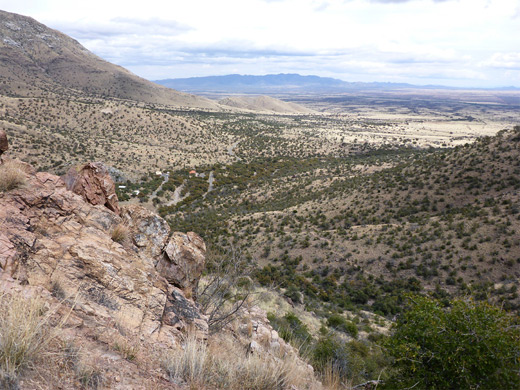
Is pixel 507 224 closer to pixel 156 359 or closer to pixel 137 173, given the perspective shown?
pixel 156 359

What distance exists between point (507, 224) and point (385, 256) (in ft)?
29.0

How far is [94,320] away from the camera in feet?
15.1

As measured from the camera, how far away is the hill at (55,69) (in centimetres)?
10575

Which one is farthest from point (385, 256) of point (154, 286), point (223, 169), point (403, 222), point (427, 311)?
point (223, 169)

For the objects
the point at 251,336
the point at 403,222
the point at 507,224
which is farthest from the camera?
the point at 403,222

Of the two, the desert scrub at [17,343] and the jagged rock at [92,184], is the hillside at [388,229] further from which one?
the desert scrub at [17,343]

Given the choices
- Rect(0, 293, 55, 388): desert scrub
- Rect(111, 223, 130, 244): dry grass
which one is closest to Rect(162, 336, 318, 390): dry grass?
Rect(0, 293, 55, 388): desert scrub

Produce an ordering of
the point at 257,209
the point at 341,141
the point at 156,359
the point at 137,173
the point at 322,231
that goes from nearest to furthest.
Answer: the point at 156,359 → the point at 322,231 → the point at 257,209 → the point at 137,173 → the point at 341,141

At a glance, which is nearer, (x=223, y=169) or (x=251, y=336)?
(x=251, y=336)

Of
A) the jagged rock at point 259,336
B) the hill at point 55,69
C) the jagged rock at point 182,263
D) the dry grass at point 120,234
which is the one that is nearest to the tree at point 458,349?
the jagged rock at point 259,336

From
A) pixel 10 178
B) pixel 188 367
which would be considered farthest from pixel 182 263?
pixel 10 178

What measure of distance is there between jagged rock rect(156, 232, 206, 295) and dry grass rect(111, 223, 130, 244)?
41.5 inches

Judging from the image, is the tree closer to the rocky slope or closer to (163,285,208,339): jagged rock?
the rocky slope

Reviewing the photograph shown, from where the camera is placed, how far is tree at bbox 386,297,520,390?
576cm
